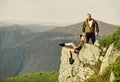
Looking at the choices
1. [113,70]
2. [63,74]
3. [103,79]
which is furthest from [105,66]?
[63,74]

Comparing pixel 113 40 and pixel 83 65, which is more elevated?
pixel 113 40

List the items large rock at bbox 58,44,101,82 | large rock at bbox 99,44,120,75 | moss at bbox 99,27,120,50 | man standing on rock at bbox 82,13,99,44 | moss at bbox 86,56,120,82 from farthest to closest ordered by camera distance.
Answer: man standing on rock at bbox 82,13,99,44, large rock at bbox 58,44,101,82, moss at bbox 99,27,120,50, large rock at bbox 99,44,120,75, moss at bbox 86,56,120,82

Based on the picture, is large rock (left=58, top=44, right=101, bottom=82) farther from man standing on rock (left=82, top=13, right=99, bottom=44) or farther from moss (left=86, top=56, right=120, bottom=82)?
moss (left=86, top=56, right=120, bottom=82)

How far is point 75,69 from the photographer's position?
97.8ft

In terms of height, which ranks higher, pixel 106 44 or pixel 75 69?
pixel 106 44

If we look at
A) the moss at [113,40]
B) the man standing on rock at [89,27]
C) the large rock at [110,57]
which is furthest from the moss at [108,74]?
the man standing on rock at [89,27]

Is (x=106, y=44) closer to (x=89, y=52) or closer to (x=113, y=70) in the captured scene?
(x=89, y=52)

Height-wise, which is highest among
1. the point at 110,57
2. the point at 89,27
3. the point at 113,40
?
the point at 89,27

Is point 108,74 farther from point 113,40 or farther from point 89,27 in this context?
point 89,27

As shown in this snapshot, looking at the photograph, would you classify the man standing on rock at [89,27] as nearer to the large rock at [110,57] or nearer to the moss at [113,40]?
the moss at [113,40]

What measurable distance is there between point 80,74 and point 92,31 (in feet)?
13.1

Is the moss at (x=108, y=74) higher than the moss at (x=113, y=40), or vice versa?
the moss at (x=113, y=40)

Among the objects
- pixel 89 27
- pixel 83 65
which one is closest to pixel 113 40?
pixel 89 27

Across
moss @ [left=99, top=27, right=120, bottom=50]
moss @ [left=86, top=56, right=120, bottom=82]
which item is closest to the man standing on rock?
moss @ [left=99, top=27, right=120, bottom=50]
